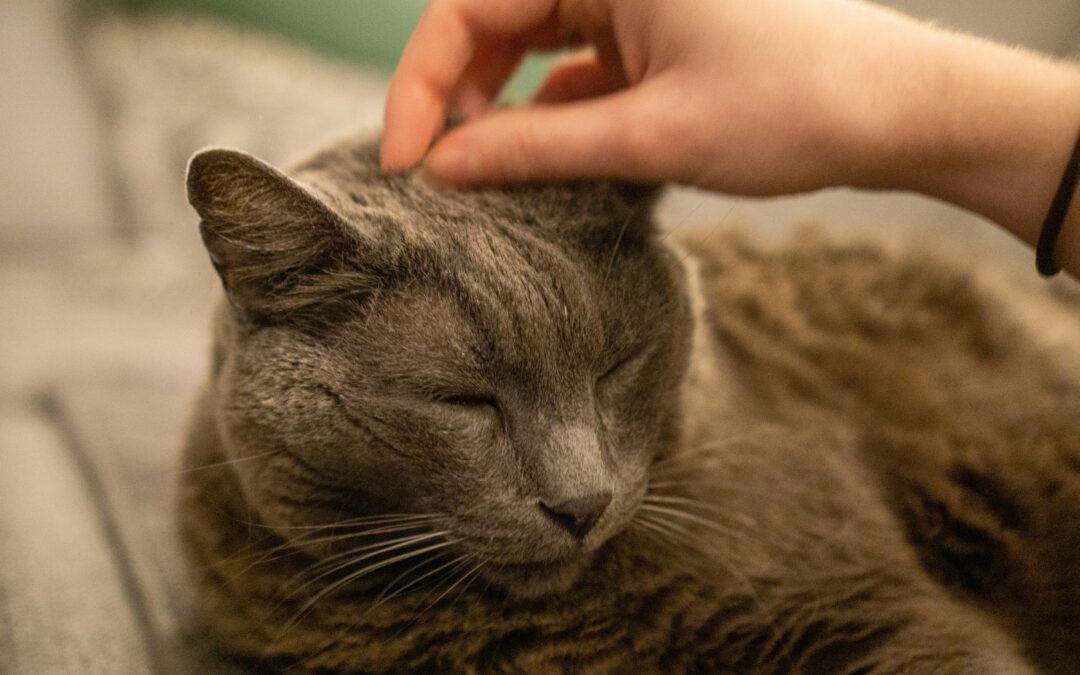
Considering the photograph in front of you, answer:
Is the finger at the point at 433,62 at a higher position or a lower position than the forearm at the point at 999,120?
higher

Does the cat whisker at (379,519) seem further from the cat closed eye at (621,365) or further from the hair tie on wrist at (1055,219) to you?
the hair tie on wrist at (1055,219)

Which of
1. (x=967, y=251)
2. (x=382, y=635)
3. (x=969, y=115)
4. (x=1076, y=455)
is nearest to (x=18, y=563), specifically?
(x=382, y=635)

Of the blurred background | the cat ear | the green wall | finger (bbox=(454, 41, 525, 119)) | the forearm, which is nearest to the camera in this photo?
the cat ear

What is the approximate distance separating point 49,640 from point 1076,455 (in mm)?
1467

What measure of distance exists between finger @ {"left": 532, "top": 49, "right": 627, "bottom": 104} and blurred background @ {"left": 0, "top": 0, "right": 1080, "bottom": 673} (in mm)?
240

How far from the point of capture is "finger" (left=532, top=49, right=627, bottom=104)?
1131mm

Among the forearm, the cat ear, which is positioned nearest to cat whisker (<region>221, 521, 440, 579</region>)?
the cat ear

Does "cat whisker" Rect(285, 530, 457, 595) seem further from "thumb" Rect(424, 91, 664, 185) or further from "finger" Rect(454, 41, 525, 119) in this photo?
"finger" Rect(454, 41, 525, 119)

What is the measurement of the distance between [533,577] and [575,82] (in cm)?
70

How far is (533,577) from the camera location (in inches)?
34.4

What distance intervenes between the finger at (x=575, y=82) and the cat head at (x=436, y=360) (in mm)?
257

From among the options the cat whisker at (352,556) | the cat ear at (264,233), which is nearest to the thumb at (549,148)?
the cat ear at (264,233)

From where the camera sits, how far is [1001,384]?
4.41 feet

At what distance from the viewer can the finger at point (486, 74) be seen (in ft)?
3.70
